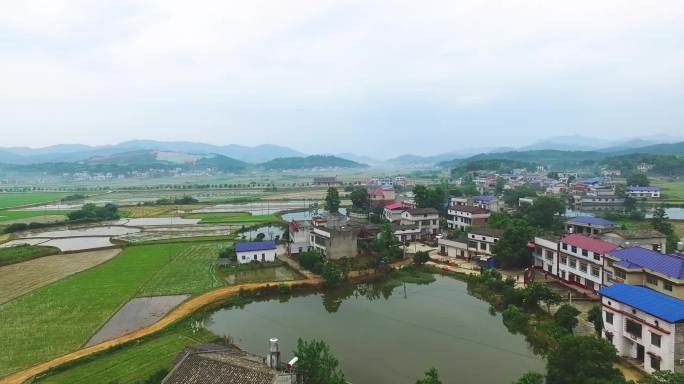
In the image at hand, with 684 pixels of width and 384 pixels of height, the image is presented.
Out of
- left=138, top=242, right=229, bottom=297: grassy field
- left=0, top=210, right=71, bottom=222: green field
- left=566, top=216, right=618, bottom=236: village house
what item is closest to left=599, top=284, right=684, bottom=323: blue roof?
left=566, top=216, right=618, bottom=236: village house

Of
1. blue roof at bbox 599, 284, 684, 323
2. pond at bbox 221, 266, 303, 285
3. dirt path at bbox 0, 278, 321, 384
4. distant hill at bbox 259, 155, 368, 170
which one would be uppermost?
distant hill at bbox 259, 155, 368, 170

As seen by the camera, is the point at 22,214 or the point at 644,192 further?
the point at 644,192

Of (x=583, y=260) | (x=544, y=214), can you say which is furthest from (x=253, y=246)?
(x=544, y=214)

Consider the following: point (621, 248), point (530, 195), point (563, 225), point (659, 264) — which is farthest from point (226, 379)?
point (530, 195)

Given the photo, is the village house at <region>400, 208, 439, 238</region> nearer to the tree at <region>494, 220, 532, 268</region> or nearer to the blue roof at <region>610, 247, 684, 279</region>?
the tree at <region>494, 220, 532, 268</region>

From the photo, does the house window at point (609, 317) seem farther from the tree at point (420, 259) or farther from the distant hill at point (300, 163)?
the distant hill at point (300, 163)

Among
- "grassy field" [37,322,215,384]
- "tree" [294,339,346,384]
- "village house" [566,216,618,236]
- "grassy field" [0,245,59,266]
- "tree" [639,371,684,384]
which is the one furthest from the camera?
"village house" [566,216,618,236]

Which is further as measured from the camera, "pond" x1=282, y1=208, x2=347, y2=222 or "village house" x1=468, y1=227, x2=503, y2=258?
"pond" x1=282, y1=208, x2=347, y2=222

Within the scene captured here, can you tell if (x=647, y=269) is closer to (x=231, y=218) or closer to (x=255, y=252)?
(x=255, y=252)
